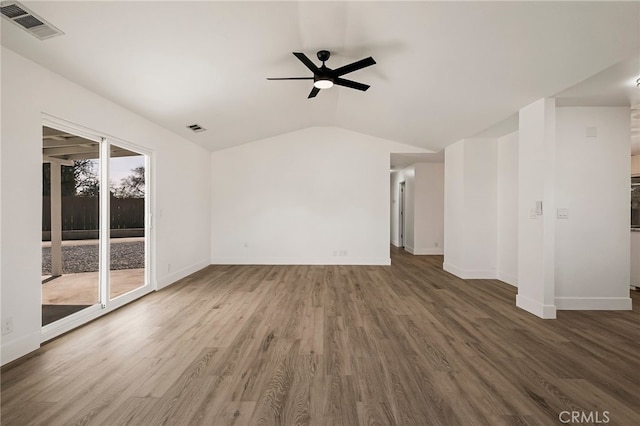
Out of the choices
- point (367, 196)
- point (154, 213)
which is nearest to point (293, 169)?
point (367, 196)

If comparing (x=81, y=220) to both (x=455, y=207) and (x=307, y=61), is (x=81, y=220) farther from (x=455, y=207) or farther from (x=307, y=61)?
(x=455, y=207)

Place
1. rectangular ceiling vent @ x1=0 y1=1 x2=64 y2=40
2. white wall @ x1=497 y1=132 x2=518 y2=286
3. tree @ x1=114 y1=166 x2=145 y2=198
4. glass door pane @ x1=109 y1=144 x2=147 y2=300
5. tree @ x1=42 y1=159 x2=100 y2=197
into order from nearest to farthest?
rectangular ceiling vent @ x1=0 y1=1 x2=64 y2=40 < tree @ x1=42 y1=159 x2=100 y2=197 < glass door pane @ x1=109 y1=144 x2=147 y2=300 < tree @ x1=114 y1=166 x2=145 y2=198 < white wall @ x1=497 y1=132 x2=518 y2=286

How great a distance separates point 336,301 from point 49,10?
3.94m

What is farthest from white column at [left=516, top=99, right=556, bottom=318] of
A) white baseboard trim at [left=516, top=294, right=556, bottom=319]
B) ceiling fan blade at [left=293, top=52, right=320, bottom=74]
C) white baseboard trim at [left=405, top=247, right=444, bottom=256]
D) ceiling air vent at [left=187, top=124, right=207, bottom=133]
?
ceiling air vent at [left=187, top=124, right=207, bottom=133]

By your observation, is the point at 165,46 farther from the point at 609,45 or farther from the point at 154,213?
the point at 609,45

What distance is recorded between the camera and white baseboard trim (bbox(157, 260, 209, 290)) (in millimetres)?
4934

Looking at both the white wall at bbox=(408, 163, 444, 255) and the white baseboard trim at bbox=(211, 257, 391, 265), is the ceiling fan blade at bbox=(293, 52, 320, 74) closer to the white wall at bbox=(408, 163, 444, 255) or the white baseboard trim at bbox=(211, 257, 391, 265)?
the white baseboard trim at bbox=(211, 257, 391, 265)

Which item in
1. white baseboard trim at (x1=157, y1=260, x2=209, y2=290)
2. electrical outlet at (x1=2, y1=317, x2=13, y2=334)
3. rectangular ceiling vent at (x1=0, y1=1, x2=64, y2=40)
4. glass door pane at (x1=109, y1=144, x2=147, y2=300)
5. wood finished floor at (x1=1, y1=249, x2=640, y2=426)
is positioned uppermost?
rectangular ceiling vent at (x1=0, y1=1, x2=64, y2=40)

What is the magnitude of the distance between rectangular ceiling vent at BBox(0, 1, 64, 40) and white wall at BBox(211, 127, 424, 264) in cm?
473

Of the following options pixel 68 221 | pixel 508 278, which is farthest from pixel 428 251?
pixel 68 221

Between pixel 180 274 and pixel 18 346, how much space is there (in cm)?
306

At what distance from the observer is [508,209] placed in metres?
5.29

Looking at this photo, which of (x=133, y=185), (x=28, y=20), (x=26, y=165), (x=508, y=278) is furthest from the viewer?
(x=508, y=278)

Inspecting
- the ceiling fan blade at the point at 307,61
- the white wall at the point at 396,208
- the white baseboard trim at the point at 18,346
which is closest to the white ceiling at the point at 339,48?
the ceiling fan blade at the point at 307,61
